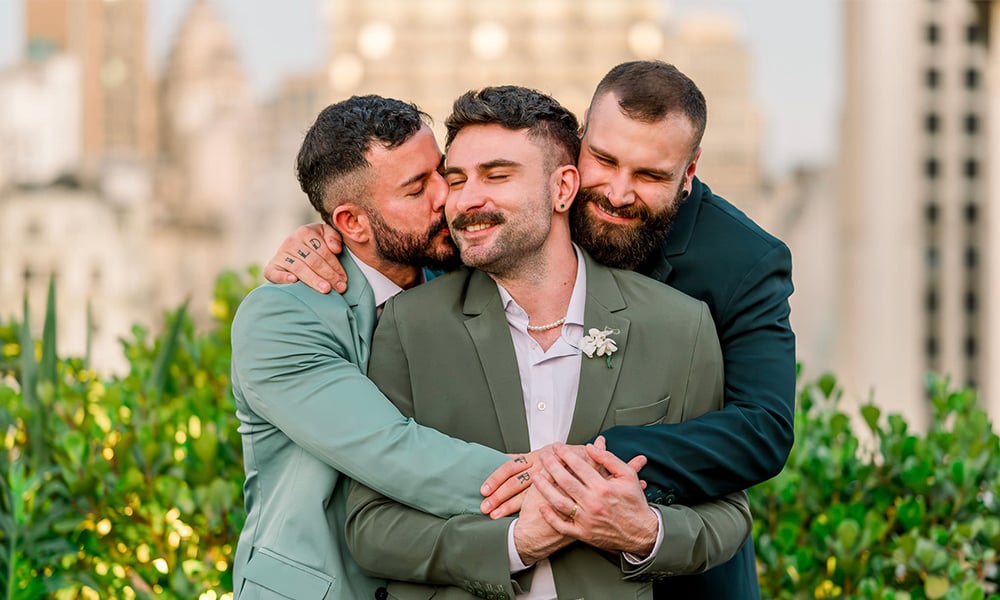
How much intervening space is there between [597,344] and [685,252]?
0.45 meters

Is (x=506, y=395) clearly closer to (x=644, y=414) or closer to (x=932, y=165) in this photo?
(x=644, y=414)

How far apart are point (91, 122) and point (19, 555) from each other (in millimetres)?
142288

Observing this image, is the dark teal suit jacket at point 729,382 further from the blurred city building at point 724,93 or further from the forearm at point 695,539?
the blurred city building at point 724,93

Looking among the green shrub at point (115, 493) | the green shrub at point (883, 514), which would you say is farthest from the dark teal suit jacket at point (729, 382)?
the green shrub at point (115, 493)

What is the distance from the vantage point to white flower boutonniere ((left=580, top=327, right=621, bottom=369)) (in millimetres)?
3354

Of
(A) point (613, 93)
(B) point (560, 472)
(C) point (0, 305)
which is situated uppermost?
(A) point (613, 93)

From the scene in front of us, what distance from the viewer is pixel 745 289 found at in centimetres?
355

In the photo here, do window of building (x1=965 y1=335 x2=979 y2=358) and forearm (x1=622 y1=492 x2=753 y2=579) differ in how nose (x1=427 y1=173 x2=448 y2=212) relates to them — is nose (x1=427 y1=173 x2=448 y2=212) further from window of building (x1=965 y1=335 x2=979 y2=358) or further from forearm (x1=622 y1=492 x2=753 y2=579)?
window of building (x1=965 y1=335 x2=979 y2=358)

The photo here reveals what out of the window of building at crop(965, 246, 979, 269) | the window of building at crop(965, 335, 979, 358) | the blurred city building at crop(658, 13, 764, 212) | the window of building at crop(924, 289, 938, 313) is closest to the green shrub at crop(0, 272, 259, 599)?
the window of building at crop(965, 335, 979, 358)

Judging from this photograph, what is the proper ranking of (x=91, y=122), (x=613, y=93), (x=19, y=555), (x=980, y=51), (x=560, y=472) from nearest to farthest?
(x=560, y=472) → (x=613, y=93) → (x=19, y=555) → (x=980, y=51) → (x=91, y=122)

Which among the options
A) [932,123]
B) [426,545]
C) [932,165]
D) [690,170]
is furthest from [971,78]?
[426,545]

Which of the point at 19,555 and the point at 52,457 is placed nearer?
the point at 19,555

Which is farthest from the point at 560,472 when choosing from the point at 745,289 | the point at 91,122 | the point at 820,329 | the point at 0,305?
the point at 91,122

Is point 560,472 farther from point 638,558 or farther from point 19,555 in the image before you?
point 19,555
